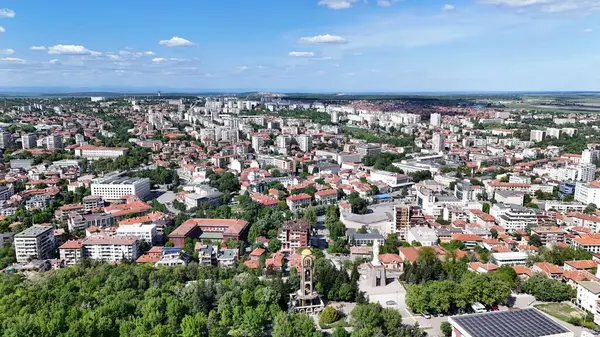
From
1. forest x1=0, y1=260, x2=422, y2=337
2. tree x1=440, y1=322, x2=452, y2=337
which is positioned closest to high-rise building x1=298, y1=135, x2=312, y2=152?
forest x1=0, y1=260, x2=422, y2=337

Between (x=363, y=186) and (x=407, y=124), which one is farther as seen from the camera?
(x=407, y=124)

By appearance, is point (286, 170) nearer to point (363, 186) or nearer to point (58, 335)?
point (363, 186)

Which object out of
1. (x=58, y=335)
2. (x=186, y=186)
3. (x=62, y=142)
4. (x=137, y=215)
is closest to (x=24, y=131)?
(x=62, y=142)

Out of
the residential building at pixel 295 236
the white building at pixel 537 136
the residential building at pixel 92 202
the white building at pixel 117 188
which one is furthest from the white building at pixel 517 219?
the white building at pixel 537 136

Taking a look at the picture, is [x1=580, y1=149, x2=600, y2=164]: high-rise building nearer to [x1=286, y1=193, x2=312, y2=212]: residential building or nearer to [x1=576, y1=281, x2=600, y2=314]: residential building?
[x1=286, y1=193, x2=312, y2=212]: residential building

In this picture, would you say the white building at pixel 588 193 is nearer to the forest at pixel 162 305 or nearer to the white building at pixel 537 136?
the forest at pixel 162 305

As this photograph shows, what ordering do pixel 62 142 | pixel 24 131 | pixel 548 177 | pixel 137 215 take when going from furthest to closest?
pixel 24 131 → pixel 62 142 → pixel 548 177 → pixel 137 215

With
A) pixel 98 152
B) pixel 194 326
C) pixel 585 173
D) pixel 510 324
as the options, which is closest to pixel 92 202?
pixel 194 326
